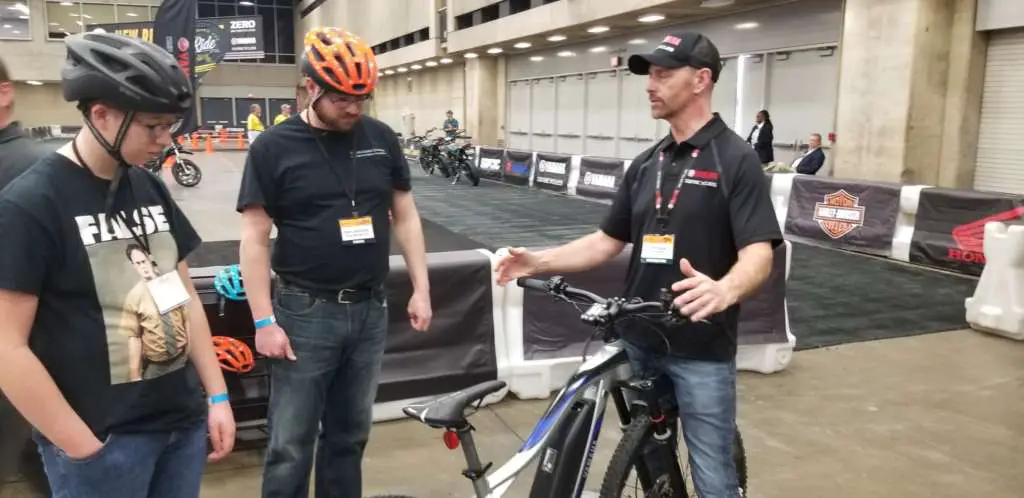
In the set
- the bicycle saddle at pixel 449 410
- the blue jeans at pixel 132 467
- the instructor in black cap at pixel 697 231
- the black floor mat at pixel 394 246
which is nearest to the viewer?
the blue jeans at pixel 132 467

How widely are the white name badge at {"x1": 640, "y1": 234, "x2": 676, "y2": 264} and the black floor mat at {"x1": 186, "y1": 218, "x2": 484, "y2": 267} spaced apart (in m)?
3.89

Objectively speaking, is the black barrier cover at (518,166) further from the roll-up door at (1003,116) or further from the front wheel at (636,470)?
the front wheel at (636,470)

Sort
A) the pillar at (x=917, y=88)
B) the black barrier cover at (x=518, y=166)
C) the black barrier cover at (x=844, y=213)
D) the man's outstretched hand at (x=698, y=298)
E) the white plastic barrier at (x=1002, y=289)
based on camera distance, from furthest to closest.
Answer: the black barrier cover at (x=518, y=166) < the pillar at (x=917, y=88) < the black barrier cover at (x=844, y=213) < the white plastic barrier at (x=1002, y=289) < the man's outstretched hand at (x=698, y=298)

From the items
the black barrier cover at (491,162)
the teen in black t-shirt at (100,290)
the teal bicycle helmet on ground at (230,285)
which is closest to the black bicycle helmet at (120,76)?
the teen in black t-shirt at (100,290)

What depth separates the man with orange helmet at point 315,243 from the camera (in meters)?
2.58

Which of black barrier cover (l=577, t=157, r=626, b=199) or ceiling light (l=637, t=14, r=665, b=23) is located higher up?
ceiling light (l=637, t=14, r=665, b=23)

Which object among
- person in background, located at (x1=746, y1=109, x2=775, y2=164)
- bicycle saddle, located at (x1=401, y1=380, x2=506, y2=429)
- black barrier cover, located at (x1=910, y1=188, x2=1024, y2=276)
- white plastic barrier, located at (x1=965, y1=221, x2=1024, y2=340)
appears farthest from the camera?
person in background, located at (x1=746, y1=109, x2=775, y2=164)

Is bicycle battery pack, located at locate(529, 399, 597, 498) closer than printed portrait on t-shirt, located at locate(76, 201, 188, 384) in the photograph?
No

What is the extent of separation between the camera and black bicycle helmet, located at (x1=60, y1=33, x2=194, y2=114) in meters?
1.59

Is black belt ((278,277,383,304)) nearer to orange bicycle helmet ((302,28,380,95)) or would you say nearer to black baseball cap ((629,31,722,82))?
orange bicycle helmet ((302,28,380,95))

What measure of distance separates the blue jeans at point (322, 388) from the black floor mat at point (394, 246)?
10.7 feet

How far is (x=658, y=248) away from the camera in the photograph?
236 cm

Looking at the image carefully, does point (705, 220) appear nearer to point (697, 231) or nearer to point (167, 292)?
point (697, 231)

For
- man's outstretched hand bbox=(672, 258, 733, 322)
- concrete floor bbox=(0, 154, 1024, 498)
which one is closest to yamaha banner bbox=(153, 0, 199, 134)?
concrete floor bbox=(0, 154, 1024, 498)
